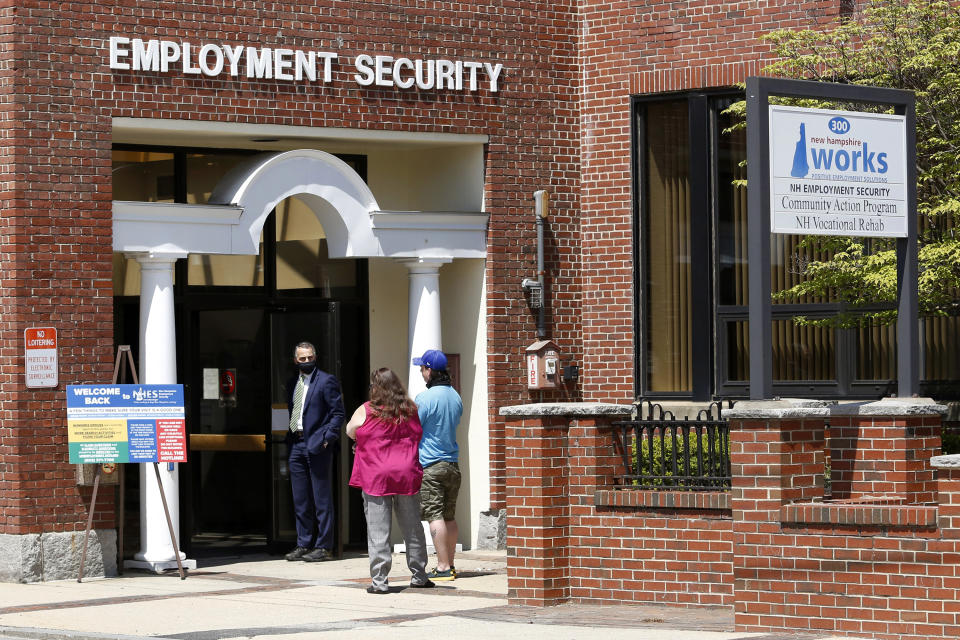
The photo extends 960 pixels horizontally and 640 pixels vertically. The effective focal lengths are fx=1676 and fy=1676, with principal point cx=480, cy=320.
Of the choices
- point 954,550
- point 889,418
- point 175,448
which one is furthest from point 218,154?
point 954,550

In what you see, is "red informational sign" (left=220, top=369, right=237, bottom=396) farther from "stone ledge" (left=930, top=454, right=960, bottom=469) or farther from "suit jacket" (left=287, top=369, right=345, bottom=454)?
"stone ledge" (left=930, top=454, right=960, bottom=469)

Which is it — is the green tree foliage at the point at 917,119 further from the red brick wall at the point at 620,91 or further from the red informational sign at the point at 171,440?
the red informational sign at the point at 171,440

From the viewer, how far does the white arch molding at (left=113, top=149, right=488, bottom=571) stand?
48.0 feet

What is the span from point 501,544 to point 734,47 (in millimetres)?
5429

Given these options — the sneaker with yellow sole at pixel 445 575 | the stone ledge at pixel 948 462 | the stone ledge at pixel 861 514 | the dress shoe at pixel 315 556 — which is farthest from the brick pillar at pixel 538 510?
the dress shoe at pixel 315 556

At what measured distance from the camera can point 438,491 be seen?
1359cm

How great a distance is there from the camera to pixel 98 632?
1078 centimetres

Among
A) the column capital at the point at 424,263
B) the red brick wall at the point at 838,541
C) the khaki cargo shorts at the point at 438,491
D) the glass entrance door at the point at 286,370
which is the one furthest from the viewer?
the column capital at the point at 424,263

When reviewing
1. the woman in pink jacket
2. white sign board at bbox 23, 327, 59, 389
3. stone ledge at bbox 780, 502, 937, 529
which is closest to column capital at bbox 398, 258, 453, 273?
the woman in pink jacket

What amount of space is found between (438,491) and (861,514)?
168 inches

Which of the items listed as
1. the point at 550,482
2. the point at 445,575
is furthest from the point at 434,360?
the point at 550,482

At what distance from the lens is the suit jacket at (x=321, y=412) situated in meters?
15.6

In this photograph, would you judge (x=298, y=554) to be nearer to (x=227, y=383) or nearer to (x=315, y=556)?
(x=315, y=556)

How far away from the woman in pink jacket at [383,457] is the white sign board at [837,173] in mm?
3631
